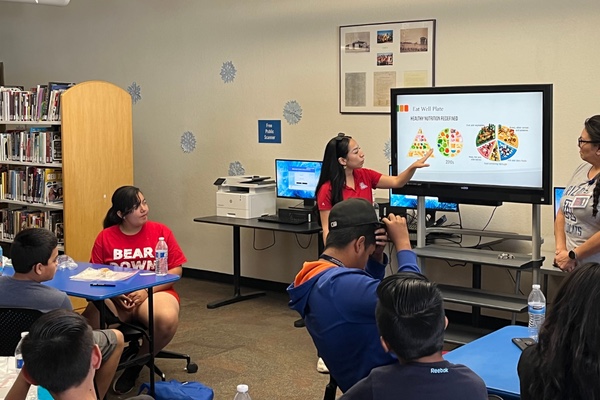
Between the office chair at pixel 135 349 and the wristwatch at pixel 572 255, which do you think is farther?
the office chair at pixel 135 349

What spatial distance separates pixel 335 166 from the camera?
515 cm

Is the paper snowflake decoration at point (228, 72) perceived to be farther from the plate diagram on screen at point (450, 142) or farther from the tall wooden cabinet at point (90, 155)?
the plate diagram on screen at point (450, 142)

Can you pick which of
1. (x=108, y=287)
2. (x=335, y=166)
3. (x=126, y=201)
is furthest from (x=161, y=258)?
(x=335, y=166)

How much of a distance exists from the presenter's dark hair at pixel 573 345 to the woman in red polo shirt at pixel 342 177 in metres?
3.18

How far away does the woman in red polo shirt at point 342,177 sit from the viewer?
509 cm

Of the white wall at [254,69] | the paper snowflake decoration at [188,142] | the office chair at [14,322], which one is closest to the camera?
the office chair at [14,322]

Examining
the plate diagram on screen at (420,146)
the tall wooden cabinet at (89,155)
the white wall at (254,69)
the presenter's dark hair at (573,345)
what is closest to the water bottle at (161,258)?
the plate diagram on screen at (420,146)

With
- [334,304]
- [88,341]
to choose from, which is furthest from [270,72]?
[88,341]

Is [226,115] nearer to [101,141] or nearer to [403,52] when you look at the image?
[101,141]

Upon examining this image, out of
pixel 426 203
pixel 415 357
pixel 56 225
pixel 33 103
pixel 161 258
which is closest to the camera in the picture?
pixel 415 357

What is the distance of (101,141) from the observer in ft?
22.7

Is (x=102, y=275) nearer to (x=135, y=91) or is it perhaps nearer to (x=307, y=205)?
(x=307, y=205)

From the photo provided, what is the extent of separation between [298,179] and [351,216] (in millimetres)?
3777

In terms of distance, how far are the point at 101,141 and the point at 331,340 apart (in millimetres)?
4577
